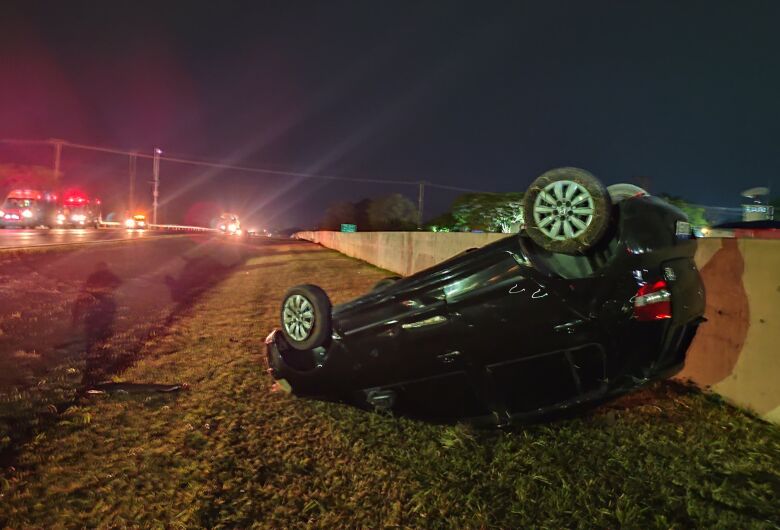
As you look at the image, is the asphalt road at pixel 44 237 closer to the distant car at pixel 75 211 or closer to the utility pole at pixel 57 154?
the distant car at pixel 75 211

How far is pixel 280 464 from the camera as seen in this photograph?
3186mm

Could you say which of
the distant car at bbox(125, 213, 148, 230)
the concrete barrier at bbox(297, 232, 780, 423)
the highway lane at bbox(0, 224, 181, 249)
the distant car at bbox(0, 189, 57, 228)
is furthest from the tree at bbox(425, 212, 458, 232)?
the distant car at bbox(125, 213, 148, 230)

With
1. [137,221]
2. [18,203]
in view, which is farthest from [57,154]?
[18,203]

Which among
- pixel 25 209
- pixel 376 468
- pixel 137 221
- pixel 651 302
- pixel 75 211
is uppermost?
pixel 137 221

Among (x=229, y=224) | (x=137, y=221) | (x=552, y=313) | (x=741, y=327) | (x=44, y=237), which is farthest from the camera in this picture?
(x=137, y=221)

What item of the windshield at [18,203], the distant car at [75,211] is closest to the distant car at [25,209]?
the windshield at [18,203]

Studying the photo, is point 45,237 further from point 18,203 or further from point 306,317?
point 306,317

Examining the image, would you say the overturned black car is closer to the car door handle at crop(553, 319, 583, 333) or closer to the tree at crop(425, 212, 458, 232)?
the car door handle at crop(553, 319, 583, 333)

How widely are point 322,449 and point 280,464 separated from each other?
1.06ft

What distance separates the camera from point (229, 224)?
50.6m

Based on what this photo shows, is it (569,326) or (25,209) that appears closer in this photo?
(569,326)

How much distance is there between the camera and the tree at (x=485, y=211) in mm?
22469

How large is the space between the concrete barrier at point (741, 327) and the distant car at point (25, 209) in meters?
36.8

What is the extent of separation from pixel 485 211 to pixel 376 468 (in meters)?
21.4
